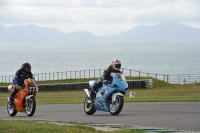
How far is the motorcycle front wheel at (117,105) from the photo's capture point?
17.7 m

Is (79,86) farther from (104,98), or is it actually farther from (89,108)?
(104,98)

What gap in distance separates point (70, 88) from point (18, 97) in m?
27.4

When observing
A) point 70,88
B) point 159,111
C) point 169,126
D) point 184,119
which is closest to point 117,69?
point 159,111

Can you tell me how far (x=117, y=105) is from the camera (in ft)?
59.0

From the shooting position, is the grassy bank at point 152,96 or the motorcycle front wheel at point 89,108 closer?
the motorcycle front wheel at point 89,108

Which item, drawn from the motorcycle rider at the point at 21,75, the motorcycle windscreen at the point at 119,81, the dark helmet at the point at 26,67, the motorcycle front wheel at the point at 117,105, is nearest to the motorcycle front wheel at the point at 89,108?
the motorcycle front wheel at the point at 117,105

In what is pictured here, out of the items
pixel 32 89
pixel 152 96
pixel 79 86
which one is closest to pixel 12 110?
pixel 32 89

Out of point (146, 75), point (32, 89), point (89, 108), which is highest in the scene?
point (146, 75)

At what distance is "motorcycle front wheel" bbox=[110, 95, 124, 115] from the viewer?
17.7 m

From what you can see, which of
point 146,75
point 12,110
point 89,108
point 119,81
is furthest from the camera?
point 146,75

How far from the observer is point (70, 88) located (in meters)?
47.2

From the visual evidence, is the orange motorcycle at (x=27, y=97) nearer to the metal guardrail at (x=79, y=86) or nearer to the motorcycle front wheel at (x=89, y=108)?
the motorcycle front wheel at (x=89, y=108)

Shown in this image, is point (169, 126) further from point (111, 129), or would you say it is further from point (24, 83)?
point (24, 83)

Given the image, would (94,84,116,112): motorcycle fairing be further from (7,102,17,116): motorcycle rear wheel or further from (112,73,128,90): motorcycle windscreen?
(7,102,17,116): motorcycle rear wheel
